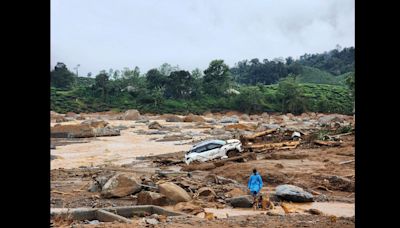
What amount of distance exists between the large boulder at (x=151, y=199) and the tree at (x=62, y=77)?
2660 inches

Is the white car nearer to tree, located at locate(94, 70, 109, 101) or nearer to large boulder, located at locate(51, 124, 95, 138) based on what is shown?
large boulder, located at locate(51, 124, 95, 138)

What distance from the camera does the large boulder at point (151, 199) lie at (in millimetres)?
12312

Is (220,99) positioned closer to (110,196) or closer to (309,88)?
(309,88)

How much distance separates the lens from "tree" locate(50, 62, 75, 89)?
77250 millimetres

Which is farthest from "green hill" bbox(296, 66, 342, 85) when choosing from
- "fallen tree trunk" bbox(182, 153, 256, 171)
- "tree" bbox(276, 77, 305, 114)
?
"fallen tree trunk" bbox(182, 153, 256, 171)

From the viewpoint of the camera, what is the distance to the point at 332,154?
21.8 meters

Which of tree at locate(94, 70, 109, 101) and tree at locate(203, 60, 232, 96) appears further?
tree at locate(203, 60, 232, 96)

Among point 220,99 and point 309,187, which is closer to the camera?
point 309,187

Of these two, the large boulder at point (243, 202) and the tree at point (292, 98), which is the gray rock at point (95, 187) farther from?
the tree at point (292, 98)

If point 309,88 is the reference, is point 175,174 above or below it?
below

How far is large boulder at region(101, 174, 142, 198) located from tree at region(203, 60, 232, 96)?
60217 millimetres

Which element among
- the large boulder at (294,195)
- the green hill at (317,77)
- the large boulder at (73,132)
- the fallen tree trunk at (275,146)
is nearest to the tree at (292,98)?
the green hill at (317,77)
